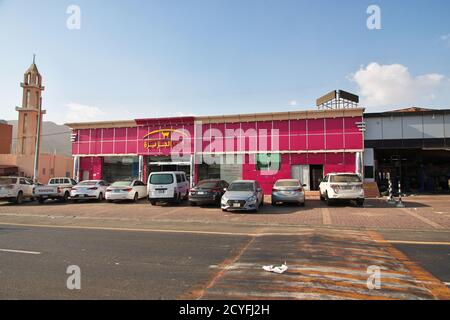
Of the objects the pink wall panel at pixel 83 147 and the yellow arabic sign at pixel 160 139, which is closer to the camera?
the yellow arabic sign at pixel 160 139

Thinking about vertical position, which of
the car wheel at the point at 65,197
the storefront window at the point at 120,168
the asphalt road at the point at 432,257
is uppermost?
the storefront window at the point at 120,168

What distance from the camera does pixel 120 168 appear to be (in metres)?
28.0

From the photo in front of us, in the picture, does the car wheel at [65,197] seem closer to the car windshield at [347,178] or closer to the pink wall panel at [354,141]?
the car windshield at [347,178]

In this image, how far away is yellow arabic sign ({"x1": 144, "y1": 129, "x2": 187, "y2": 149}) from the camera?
2645cm

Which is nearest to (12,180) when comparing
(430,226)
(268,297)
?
(268,297)

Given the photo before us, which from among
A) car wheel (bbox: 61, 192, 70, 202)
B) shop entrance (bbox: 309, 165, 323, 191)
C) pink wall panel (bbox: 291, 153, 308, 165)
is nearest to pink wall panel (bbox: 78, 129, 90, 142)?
car wheel (bbox: 61, 192, 70, 202)

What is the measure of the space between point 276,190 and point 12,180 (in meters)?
17.1

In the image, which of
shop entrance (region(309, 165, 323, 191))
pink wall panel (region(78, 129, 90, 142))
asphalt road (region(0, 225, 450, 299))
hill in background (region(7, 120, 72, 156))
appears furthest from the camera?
hill in background (region(7, 120, 72, 156))

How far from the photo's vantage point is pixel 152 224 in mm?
A: 11805

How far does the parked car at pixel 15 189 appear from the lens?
19234mm

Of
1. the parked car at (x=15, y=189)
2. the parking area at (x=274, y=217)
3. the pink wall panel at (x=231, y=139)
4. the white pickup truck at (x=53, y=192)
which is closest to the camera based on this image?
the parking area at (x=274, y=217)

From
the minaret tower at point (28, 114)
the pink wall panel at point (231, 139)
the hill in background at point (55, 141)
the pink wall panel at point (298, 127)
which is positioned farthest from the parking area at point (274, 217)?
the hill in background at point (55, 141)

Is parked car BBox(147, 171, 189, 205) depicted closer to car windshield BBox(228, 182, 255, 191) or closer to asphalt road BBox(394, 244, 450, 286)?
car windshield BBox(228, 182, 255, 191)
